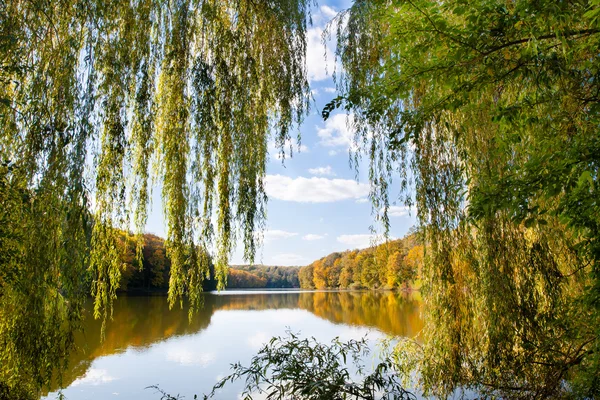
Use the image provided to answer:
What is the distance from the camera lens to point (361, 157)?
3629 millimetres

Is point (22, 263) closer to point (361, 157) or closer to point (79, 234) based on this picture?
point (79, 234)

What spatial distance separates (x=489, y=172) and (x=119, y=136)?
8.81ft

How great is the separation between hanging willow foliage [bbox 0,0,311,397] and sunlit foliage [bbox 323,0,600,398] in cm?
89

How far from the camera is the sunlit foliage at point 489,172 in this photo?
1945 mm

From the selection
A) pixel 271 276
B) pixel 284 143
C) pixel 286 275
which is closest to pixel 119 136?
pixel 284 143

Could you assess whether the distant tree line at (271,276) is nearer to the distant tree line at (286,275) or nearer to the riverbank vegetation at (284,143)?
the distant tree line at (286,275)

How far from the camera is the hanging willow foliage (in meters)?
2.22

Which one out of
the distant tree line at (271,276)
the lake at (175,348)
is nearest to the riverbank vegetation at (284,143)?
the lake at (175,348)

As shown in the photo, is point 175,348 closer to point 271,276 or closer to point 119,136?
point 119,136

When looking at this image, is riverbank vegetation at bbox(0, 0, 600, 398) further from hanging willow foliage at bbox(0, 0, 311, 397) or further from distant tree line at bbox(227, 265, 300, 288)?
distant tree line at bbox(227, 265, 300, 288)

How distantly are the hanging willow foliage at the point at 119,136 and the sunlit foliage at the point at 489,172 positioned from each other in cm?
89

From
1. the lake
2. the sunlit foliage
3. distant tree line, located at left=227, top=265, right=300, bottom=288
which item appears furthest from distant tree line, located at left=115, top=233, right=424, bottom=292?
the sunlit foliage

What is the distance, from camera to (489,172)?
9.36 feet

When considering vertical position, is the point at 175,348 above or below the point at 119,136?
below
